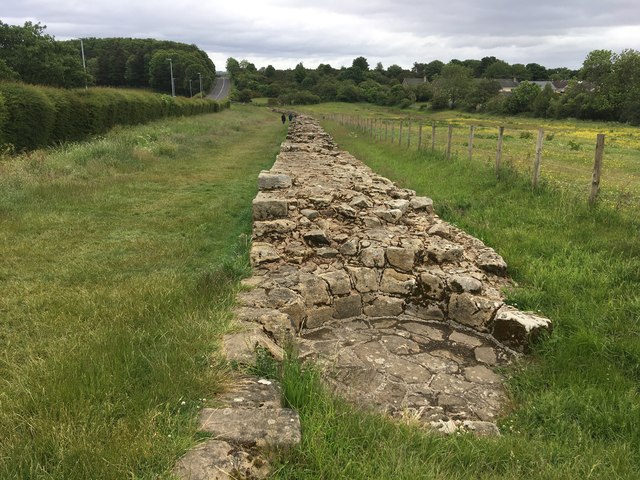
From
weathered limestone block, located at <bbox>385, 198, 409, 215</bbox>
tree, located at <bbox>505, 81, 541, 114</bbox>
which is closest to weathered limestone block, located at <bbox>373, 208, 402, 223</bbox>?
weathered limestone block, located at <bbox>385, 198, 409, 215</bbox>

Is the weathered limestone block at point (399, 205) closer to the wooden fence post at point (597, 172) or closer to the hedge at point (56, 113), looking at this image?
the wooden fence post at point (597, 172)

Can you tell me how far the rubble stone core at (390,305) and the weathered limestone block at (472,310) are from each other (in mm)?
11

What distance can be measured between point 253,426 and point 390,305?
2993mm

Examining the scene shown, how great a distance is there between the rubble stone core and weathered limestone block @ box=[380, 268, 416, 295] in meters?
0.01

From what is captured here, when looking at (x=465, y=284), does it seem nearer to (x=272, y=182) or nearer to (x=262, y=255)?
(x=262, y=255)

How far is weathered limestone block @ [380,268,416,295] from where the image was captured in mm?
5324

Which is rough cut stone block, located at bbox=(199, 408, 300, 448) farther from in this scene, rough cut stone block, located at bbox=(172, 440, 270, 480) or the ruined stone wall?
the ruined stone wall

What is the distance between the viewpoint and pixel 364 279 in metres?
5.33

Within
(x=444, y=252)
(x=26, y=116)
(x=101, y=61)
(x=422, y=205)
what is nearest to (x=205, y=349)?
(x=444, y=252)

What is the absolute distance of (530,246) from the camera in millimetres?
6312

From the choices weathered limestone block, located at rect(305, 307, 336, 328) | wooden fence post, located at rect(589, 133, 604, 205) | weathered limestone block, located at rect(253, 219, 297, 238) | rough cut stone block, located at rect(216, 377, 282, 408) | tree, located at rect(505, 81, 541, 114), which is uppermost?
tree, located at rect(505, 81, 541, 114)

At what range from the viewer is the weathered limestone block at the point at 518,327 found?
430cm

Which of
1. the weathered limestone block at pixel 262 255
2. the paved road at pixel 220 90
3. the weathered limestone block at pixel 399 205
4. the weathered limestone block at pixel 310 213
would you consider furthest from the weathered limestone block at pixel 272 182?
the paved road at pixel 220 90

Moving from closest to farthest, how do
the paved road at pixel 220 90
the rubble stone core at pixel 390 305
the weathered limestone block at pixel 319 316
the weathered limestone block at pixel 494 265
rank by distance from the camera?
the rubble stone core at pixel 390 305 < the weathered limestone block at pixel 319 316 < the weathered limestone block at pixel 494 265 < the paved road at pixel 220 90
